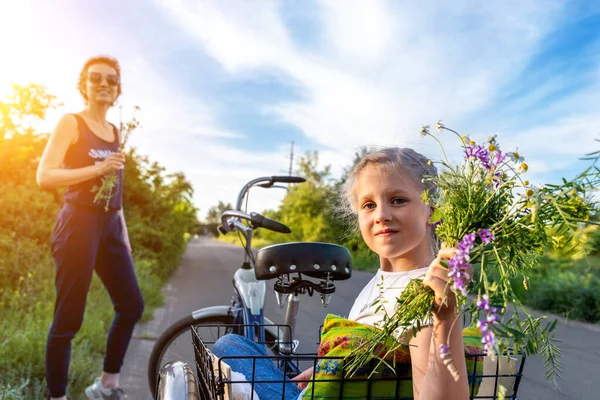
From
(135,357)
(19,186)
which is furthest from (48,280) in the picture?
(135,357)

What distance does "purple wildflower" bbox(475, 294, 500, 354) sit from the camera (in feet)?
3.00

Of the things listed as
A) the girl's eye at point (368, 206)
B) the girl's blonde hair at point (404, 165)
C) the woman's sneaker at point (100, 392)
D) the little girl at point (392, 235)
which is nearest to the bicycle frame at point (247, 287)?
the woman's sneaker at point (100, 392)

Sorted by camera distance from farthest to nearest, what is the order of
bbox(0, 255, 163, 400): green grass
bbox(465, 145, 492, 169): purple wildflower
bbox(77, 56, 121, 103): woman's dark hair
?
1. bbox(77, 56, 121, 103): woman's dark hair
2. bbox(0, 255, 163, 400): green grass
3. bbox(465, 145, 492, 169): purple wildflower

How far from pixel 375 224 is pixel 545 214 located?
1.82ft

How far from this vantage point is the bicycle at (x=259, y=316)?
1416 millimetres

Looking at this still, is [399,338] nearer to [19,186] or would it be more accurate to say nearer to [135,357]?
[135,357]

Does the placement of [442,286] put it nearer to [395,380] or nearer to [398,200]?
[395,380]

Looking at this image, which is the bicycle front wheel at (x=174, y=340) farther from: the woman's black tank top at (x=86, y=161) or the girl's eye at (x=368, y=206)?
the girl's eye at (x=368, y=206)

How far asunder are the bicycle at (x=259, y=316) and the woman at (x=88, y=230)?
430 millimetres

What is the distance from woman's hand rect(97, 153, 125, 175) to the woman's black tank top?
0.31 feet

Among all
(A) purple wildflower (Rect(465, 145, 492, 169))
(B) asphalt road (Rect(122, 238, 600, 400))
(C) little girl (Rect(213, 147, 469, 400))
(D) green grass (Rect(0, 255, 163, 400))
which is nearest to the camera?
(A) purple wildflower (Rect(465, 145, 492, 169))

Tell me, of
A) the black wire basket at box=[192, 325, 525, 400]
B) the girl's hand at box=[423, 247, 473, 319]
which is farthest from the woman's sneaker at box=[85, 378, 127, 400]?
the girl's hand at box=[423, 247, 473, 319]

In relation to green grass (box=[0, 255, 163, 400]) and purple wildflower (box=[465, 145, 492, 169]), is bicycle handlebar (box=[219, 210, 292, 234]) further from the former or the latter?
purple wildflower (box=[465, 145, 492, 169])

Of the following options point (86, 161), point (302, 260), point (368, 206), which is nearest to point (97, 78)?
point (86, 161)
